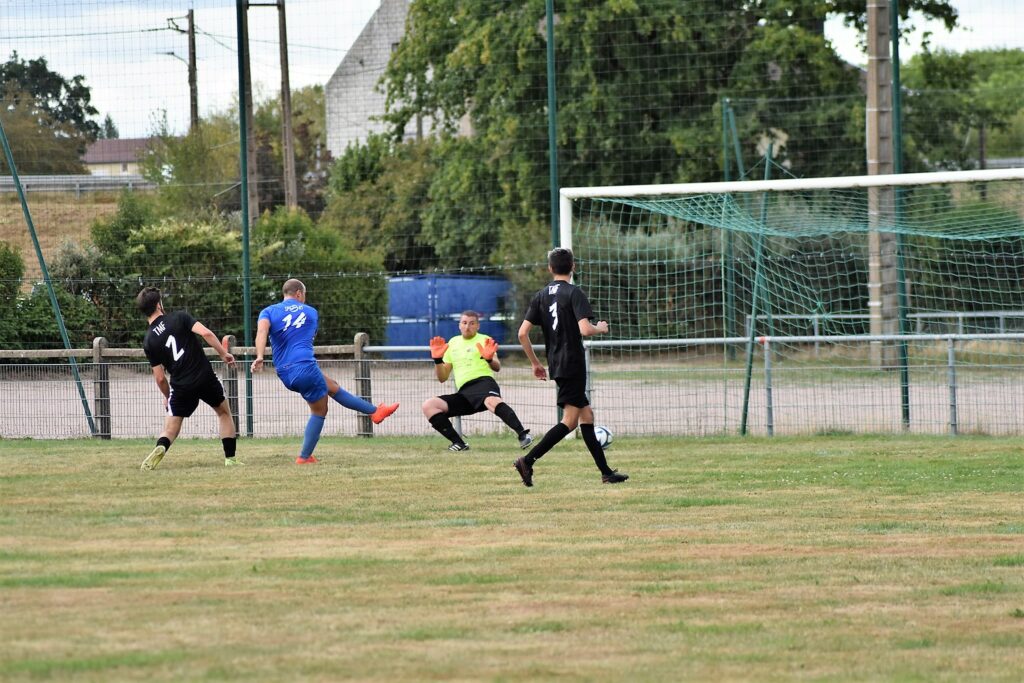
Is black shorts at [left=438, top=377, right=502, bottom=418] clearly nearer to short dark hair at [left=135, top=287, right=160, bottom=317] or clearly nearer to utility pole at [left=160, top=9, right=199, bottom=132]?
short dark hair at [left=135, top=287, right=160, bottom=317]

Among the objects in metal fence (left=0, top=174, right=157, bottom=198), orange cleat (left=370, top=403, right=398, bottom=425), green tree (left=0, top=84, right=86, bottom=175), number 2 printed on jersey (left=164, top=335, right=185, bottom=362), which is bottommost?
orange cleat (left=370, top=403, right=398, bottom=425)

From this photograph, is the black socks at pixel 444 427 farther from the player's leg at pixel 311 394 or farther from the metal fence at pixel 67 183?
the metal fence at pixel 67 183

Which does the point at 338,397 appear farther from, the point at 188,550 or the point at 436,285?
the point at 436,285

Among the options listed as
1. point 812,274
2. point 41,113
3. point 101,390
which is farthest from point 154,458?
point 812,274

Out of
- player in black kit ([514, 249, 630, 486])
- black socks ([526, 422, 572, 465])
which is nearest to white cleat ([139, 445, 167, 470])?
player in black kit ([514, 249, 630, 486])

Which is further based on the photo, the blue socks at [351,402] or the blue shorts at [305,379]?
the blue socks at [351,402]

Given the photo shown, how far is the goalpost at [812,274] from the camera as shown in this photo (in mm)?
16516

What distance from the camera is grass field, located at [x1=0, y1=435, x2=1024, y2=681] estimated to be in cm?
584

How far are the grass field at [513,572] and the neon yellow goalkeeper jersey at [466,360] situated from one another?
1.89m

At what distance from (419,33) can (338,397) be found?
75.3ft

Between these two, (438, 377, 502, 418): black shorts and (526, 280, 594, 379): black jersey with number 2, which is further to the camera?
(438, 377, 502, 418): black shorts

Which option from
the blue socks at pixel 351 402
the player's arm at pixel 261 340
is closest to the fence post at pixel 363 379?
the blue socks at pixel 351 402

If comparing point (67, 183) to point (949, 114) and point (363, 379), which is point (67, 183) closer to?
point (363, 379)

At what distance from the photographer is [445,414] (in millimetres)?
15039
